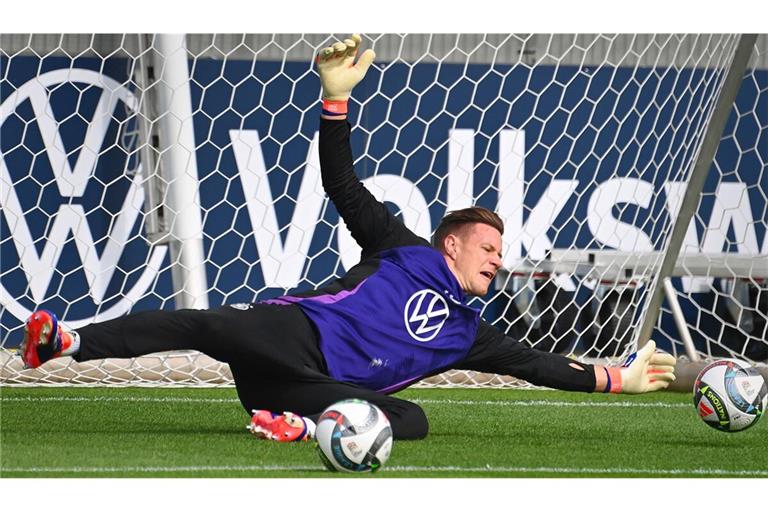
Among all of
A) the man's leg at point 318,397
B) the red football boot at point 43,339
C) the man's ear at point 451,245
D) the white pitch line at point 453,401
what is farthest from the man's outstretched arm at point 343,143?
the white pitch line at point 453,401

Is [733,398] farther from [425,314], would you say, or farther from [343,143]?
[343,143]

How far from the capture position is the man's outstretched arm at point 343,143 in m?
4.30

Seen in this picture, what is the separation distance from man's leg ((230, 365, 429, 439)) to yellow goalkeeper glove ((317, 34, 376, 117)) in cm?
96

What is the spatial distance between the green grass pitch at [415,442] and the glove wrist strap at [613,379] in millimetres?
194

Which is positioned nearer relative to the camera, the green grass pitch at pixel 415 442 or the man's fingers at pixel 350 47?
the green grass pitch at pixel 415 442

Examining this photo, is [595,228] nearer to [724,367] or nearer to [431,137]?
[431,137]

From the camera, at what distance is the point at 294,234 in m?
8.32

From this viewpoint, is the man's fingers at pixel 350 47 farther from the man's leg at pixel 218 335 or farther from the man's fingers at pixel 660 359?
the man's fingers at pixel 660 359

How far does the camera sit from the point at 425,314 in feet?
14.5

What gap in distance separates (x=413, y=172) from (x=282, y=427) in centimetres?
462

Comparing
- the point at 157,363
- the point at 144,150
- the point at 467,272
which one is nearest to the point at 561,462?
the point at 467,272

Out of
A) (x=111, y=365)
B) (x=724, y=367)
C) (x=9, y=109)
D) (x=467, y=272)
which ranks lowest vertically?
(x=111, y=365)

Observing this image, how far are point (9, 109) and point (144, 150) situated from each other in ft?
5.52

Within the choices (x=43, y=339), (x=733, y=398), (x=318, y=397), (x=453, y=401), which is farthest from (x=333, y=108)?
(x=453, y=401)
